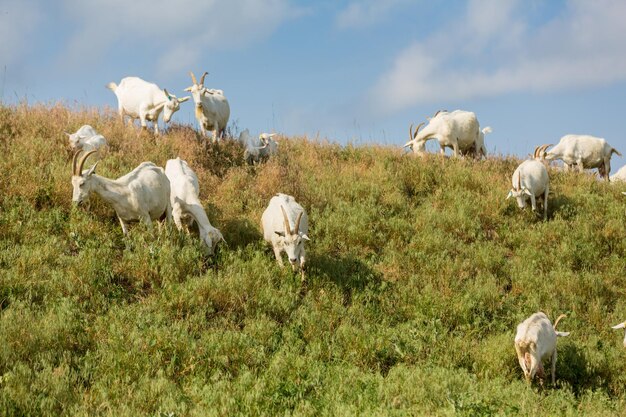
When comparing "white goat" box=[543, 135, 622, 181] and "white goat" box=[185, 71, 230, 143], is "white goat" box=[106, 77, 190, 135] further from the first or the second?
"white goat" box=[543, 135, 622, 181]

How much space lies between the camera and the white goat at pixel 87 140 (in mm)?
14242

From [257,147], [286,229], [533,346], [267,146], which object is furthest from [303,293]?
[267,146]

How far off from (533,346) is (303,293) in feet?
12.6

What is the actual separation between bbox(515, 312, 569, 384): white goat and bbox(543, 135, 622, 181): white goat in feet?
41.2

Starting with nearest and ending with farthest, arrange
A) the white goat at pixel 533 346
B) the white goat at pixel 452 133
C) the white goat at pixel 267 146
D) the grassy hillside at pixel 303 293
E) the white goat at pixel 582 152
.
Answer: the grassy hillside at pixel 303 293 < the white goat at pixel 533 346 < the white goat at pixel 267 146 < the white goat at pixel 452 133 < the white goat at pixel 582 152

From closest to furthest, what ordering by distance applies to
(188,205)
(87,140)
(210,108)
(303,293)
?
(303,293) < (188,205) < (87,140) < (210,108)

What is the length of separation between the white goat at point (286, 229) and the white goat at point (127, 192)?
198cm

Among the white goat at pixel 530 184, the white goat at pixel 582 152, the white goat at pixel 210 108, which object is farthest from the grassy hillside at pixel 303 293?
the white goat at pixel 582 152

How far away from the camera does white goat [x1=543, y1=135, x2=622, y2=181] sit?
69.1ft

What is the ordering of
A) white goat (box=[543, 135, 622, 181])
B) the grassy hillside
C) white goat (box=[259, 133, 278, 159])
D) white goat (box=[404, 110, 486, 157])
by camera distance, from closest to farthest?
the grassy hillside < white goat (box=[259, 133, 278, 159]) < white goat (box=[404, 110, 486, 157]) < white goat (box=[543, 135, 622, 181])

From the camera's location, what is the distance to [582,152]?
21078mm

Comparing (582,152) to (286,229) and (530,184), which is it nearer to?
(530,184)

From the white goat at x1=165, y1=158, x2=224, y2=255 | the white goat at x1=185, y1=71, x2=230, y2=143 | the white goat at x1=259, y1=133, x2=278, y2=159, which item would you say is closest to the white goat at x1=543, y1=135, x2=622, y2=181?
the white goat at x1=259, y1=133, x2=278, y2=159

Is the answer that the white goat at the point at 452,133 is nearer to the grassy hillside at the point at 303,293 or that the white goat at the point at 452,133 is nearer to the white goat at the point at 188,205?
the grassy hillside at the point at 303,293
